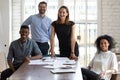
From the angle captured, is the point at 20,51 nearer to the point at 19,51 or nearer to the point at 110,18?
the point at 19,51

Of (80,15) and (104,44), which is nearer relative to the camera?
(104,44)

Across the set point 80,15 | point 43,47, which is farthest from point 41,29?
point 80,15

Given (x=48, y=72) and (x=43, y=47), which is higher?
(x=43, y=47)

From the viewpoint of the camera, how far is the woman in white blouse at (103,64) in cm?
335

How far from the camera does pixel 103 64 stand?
345cm

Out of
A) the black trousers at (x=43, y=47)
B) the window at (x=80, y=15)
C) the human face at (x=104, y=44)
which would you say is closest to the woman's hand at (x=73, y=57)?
the human face at (x=104, y=44)

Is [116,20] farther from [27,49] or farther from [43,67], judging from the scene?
[43,67]

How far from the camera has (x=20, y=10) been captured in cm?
627

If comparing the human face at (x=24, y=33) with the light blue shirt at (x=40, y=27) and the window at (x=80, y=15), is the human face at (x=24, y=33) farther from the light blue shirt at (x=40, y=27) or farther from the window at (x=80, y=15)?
the window at (x=80, y=15)

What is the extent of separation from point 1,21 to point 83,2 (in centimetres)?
179

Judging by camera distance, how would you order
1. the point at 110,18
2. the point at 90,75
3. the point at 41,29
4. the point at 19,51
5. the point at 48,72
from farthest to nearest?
the point at 110,18 < the point at 41,29 < the point at 19,51 < the point at 90,75 < the point at 48,72

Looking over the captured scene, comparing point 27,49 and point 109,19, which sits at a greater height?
point 109,19

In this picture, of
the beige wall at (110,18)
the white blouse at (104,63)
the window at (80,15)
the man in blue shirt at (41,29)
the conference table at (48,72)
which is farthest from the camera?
the window at (80,15)

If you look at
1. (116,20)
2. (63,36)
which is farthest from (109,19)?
(63,36)
